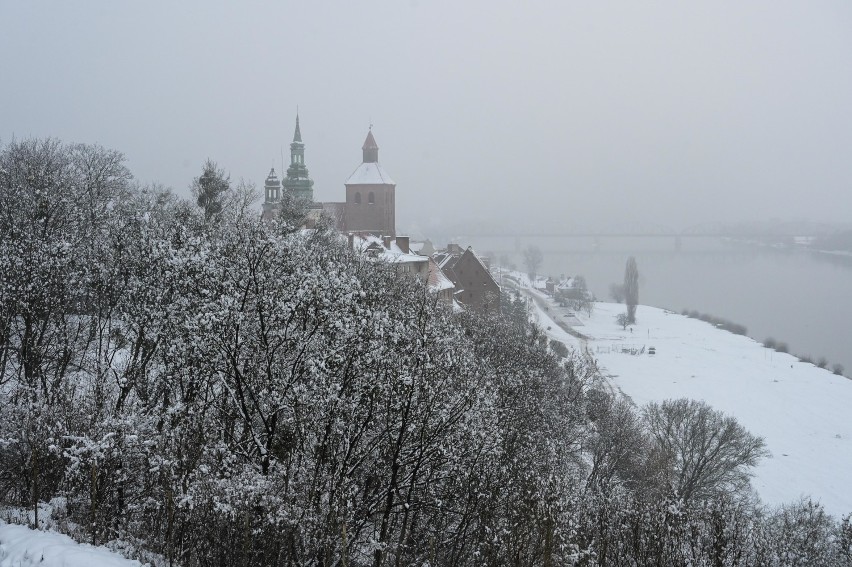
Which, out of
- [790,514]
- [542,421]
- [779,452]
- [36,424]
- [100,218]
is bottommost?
[779,452]

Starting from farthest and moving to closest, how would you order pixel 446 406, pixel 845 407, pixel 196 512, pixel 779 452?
pixel 845 407, pixel 779 452, pixel 446 406, pixel 196 512

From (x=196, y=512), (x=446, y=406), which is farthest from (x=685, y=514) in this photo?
(x=196, y=512)

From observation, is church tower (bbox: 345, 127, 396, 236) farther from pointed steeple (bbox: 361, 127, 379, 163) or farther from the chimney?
the chimney

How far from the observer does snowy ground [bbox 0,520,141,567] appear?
8688 millimetres

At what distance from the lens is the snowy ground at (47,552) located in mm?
8688

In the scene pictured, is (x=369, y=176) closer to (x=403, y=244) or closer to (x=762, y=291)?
(x=403, y=244)

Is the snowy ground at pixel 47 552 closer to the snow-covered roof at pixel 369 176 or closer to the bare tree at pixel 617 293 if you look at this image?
the snow-covered roof at pixel 369 176

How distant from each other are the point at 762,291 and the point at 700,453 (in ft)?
377

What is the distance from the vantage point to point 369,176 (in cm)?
7956

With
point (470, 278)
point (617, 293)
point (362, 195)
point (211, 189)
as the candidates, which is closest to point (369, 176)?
point (362, 195)

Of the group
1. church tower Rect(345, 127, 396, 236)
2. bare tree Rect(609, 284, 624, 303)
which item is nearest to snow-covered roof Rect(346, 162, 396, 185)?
church tower Rect(345, 127, 396, 236)

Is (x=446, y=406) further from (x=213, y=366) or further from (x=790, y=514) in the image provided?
(x=790, y=514)

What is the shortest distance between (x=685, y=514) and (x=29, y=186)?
2806cm

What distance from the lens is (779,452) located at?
4491 cm
